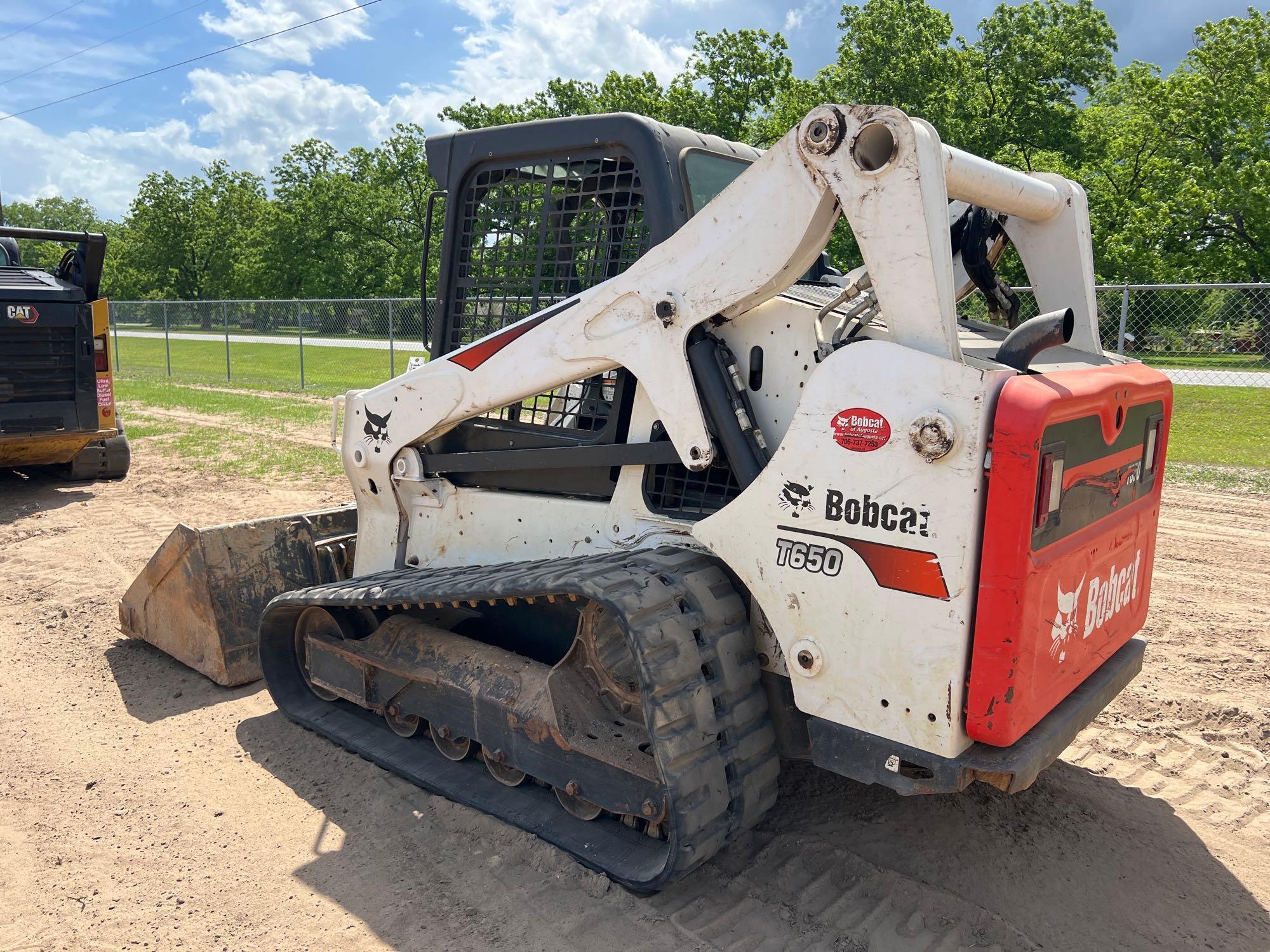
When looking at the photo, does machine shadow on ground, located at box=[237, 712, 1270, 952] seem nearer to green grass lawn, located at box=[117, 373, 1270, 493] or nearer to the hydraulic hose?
the hydraulic hose

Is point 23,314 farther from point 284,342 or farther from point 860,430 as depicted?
point 284,342

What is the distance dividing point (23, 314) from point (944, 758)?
827 centimetres

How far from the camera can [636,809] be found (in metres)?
2.95

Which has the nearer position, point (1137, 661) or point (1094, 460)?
point (1094, 460)

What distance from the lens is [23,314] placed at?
313 inches

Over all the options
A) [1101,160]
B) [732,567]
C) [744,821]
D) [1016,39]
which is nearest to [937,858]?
[744,821]

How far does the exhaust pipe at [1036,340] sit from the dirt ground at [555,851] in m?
1.62

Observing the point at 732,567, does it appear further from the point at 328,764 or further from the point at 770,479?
the point at 328,764

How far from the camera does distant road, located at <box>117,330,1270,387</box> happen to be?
1371 centimetres

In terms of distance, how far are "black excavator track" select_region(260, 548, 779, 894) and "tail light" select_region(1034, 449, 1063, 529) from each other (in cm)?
91

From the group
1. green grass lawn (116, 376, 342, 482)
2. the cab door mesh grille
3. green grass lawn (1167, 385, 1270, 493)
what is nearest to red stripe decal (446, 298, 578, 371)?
the cab door mesh grille

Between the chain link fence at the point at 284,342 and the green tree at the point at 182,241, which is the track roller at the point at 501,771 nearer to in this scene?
the chain link fence at the point at 284,342

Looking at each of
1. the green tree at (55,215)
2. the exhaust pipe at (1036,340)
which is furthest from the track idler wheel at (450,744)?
the green tree at (55,215)

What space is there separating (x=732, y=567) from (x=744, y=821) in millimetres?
745
